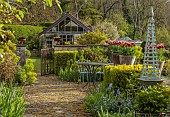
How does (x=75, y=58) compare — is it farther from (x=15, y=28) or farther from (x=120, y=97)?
(x=15, y=28)

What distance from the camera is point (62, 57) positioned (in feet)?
46.0

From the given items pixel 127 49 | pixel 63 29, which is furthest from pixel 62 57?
pixel 63 29

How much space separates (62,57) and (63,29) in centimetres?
1829

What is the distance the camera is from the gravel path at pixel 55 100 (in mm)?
6828

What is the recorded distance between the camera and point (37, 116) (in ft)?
21.3

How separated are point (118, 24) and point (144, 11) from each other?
3.73 m

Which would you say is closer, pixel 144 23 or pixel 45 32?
pixel 45 32

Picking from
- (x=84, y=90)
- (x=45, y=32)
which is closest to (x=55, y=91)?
(x=84, y=90)

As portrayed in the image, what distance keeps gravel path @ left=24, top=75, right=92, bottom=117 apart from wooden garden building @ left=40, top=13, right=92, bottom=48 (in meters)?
19.8

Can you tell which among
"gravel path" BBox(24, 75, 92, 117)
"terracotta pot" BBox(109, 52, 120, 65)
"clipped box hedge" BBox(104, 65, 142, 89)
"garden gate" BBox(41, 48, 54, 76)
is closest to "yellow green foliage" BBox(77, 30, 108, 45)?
"garden gate" BBox(41, 48, 54, 76)

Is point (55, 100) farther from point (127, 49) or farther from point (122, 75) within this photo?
point (127, 49)

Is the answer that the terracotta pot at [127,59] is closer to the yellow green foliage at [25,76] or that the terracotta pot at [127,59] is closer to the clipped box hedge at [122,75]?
the yellow green foliage at [25,76]

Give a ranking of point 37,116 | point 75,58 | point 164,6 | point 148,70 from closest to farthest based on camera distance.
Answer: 1. point 37,116
2. point 148,70
3. point 75,58
4. point 164,6

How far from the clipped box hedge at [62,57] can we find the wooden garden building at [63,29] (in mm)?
16595
